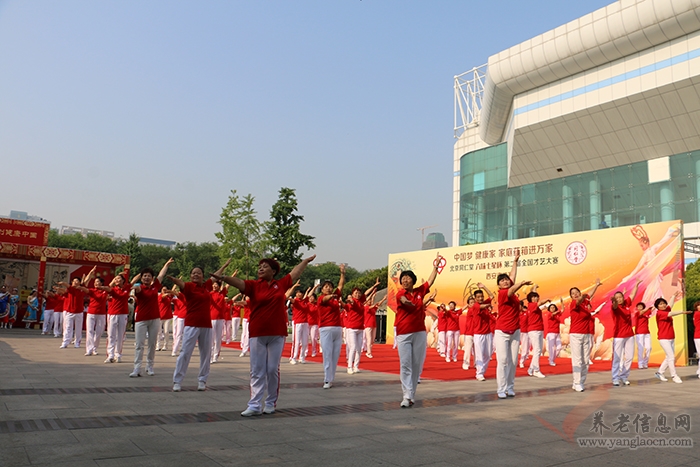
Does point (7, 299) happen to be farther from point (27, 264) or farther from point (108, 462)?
point (108, 462)

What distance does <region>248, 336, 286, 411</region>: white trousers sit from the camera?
6250mm

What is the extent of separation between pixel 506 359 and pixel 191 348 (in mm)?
4996

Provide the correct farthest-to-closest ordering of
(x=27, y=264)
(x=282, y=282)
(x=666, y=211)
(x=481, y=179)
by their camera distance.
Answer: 1. (x=481, y=179)
2. (x=666, y=211)
3. (x=27, y=264)
4. (x=282, y=282)

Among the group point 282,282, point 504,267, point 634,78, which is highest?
point 634,78

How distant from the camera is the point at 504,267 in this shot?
21828mm

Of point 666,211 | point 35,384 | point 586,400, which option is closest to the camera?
point 35,384

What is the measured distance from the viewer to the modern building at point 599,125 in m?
35.3

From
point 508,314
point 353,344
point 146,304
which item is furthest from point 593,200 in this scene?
point 146,304

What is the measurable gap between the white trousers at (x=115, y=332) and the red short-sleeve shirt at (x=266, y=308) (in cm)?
633

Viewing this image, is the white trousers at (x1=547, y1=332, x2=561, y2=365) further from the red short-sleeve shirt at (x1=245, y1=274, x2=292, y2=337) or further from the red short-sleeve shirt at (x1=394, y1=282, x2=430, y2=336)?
the red short-sleeve shirt at (x1=245, y1=274, x2=292, y2=337)

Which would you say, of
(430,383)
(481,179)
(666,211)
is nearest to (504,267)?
(430,383)

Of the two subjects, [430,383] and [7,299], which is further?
[7,299]

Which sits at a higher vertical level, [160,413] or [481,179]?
[481,179]

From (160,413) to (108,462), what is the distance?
2.20 meters
